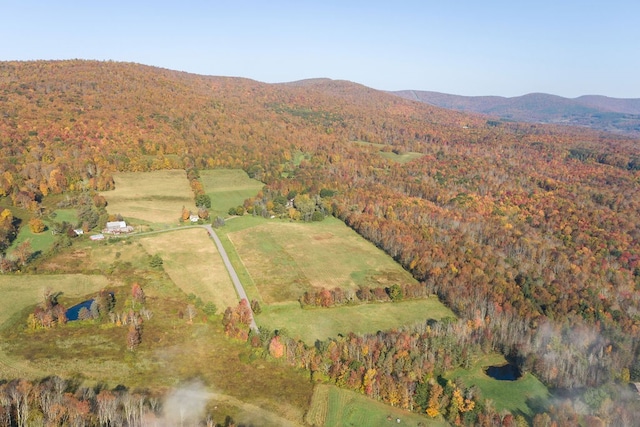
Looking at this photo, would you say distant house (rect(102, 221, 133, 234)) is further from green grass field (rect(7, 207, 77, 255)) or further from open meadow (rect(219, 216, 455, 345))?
open meadow (rect(219, 216, 455, 345))

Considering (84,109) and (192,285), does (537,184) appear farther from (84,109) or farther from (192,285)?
(84,109)

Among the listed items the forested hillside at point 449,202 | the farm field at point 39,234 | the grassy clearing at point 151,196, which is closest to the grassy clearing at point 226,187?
the forested hillside at point 449,202

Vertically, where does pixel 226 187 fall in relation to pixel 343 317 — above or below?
above

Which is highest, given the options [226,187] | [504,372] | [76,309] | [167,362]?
[226,187]

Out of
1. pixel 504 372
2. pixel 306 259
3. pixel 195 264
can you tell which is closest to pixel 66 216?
pixel 195 264

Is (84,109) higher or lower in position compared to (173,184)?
higher

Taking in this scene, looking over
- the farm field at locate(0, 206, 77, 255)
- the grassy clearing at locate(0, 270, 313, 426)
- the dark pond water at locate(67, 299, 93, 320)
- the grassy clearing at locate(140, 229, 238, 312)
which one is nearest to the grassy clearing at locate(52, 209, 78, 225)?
the farm field at locate(0, 206, 77, 255)

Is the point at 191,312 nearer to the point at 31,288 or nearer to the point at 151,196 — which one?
the point at 31,288

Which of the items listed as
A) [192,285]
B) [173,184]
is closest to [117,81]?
[173,184]
